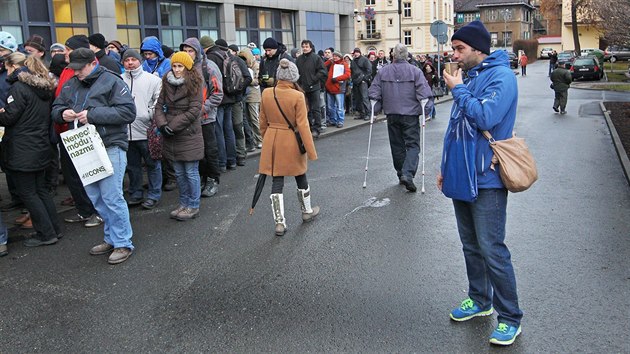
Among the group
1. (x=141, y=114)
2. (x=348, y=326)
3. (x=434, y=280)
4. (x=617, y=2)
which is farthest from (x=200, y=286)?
(x=617, y=2)

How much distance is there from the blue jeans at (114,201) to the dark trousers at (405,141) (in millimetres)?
4096

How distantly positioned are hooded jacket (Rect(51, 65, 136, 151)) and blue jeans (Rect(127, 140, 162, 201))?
1988mm

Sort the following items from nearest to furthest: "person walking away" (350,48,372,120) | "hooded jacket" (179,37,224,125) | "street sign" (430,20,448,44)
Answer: "hooded jacket" (179,37,224,125), "person walking away" (350,48,372,120), "street sign" (430,20,448,44)

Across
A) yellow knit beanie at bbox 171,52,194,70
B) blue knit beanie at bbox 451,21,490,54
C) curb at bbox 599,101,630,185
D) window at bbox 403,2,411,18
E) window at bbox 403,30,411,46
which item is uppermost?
window at bbox 403,2,411,18

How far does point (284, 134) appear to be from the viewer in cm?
674

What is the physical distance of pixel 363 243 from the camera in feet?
20.7

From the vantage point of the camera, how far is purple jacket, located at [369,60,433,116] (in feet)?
28.1

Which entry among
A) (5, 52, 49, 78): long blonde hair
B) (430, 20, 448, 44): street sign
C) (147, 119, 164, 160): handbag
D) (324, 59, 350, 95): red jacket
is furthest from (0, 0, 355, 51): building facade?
(5, 52, 49, 78): long blonde hair

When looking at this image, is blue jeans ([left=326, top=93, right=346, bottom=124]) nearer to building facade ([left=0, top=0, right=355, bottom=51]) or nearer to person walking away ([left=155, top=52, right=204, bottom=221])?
building facade ([left=0, top=0, right=355, bottom=51])

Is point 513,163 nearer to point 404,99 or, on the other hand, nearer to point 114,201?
point 114,201

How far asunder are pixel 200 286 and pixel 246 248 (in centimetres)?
108

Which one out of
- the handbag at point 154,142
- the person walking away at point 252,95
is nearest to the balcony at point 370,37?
the person walking away at point 252,95

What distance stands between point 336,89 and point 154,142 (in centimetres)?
896

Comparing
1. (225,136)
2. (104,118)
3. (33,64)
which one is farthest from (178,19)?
(104,118)
